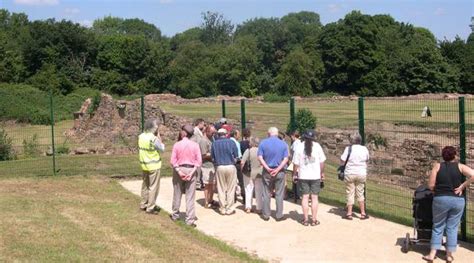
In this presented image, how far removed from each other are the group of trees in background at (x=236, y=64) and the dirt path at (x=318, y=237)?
5485 centimetres

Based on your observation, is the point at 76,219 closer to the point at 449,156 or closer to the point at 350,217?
→ the point at 350,217

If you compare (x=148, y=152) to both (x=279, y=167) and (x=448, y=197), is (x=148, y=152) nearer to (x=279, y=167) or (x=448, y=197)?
(x=279, y=167)

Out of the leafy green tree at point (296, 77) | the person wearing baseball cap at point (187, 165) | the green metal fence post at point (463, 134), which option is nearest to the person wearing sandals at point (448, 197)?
the green metal fence post at point (463, 134)

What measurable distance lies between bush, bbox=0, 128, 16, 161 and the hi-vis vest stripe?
34.6 ft

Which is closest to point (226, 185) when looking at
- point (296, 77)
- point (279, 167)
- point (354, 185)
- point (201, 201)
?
point (279, 167)

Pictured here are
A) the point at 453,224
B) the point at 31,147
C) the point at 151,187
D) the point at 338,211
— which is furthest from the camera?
the point at 31,147

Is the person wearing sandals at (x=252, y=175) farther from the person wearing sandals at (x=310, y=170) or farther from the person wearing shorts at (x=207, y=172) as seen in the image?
the person wearing sandals at (x=310, y=170)

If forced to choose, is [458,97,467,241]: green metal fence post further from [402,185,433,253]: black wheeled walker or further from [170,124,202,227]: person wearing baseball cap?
[170,124,202,227]: person wearing baseball cap

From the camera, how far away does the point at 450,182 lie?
26.6ft

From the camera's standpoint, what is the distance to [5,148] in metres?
19.9

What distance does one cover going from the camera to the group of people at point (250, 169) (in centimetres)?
1059

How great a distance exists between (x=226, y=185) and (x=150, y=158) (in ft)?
5.21

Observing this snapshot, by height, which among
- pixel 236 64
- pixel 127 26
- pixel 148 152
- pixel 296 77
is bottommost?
pixel 148 152

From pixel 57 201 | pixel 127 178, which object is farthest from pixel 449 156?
pixel 127 178
